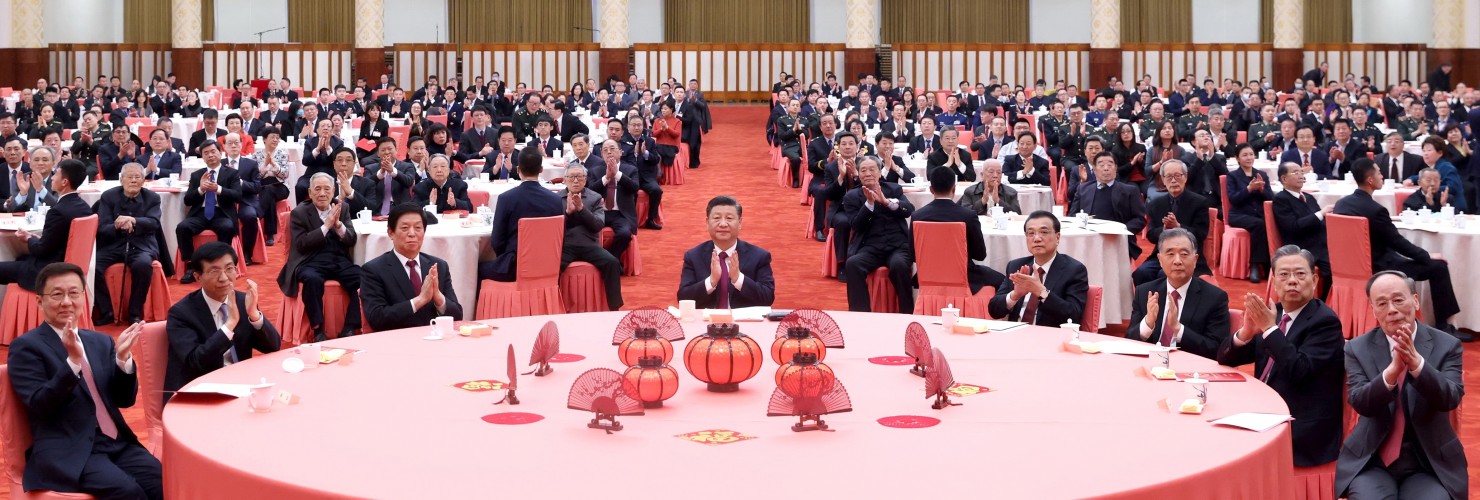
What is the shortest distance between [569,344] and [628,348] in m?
0.76

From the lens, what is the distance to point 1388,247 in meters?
8.02

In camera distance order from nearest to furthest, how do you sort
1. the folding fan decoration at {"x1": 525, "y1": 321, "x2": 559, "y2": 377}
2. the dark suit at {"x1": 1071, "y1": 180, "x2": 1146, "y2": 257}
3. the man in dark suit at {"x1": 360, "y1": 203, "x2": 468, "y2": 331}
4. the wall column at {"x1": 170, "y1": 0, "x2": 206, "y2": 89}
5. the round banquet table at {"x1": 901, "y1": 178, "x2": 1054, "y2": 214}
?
the folding fan decoration at {"x1": 525, "y1": 321, "x2": 559, "y2": 377}, the man in dark suit at {"x1": 360, "y1": 203, "x2": 468, "y2": 331}, the dark suit at {"x1": 1071, "y1": 180, "x2": 1146, "y2": 257}, the round banquet table at {"x1": 901, "y1": 178, "x2": 1054, "y2": 214}, the wall column at {"x1": 170, "y1": 0, "x2": 206, "y2": 89}

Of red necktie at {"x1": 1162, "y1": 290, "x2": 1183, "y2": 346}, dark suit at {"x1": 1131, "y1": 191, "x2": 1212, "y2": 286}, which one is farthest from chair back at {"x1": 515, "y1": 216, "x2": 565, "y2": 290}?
red necktie at {"x1": 1162, "y1": 290, "x2": 1183, "y2": 346}

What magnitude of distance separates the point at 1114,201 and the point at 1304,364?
468 cm

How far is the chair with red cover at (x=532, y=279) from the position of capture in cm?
795

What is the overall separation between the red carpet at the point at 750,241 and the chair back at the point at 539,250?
59 cm

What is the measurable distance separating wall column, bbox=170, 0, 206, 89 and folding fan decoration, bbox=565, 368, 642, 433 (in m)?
23.6

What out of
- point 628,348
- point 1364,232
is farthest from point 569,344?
point 1364,232

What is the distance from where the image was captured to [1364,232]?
7859 millimetres

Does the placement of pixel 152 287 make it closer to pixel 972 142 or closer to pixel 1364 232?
pixel 1364 232

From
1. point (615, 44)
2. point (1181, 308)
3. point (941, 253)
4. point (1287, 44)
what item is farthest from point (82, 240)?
point (1287, 44)

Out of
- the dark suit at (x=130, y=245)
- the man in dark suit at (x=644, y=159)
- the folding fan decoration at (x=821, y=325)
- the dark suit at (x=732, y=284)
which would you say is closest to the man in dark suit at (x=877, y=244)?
the dark suit at (x=732, y=284)

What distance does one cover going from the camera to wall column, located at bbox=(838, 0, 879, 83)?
83.9ft

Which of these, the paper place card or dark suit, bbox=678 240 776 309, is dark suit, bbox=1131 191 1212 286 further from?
the paper place card
